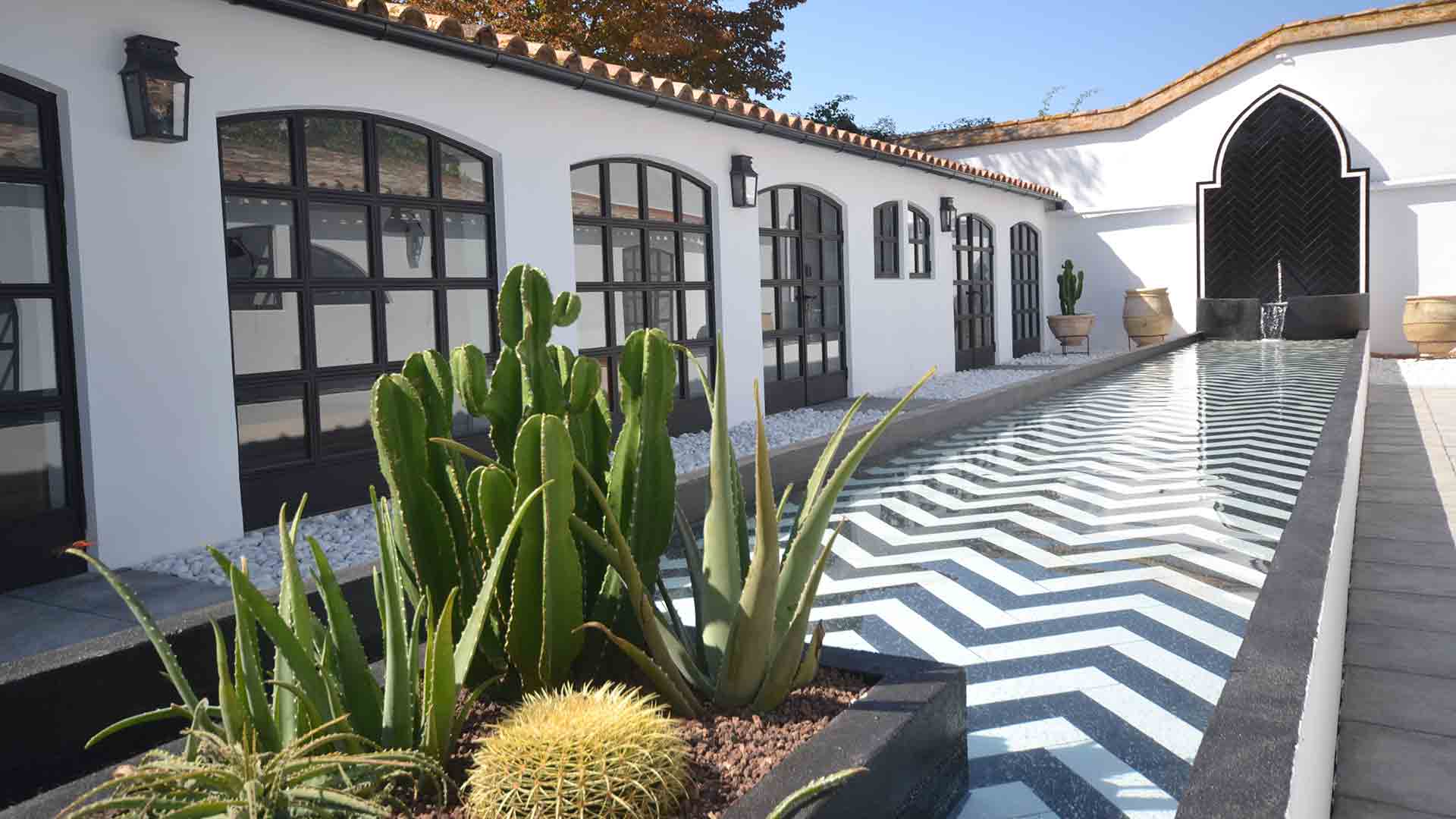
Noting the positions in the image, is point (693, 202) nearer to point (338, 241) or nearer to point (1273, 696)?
point (338, 241)

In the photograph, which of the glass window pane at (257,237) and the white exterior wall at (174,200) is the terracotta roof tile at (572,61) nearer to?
the white exterior wall at (174,200)

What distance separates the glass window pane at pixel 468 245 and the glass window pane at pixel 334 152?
0.64 m

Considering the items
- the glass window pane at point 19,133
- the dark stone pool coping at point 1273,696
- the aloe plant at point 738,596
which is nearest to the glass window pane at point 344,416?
the glass window pane at point 19,133

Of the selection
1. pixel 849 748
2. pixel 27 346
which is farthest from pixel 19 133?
pixel 849 748

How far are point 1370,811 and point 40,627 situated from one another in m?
4.03

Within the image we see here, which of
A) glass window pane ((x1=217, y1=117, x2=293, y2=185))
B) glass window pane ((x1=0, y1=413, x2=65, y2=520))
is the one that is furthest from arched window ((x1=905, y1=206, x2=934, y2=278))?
glass window pane ((x1=0, y1=413, x2=65, y2=520))

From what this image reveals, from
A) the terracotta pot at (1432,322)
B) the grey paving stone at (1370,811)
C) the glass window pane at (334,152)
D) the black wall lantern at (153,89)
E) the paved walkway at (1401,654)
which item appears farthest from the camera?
the terracotta pot at (1432,322)

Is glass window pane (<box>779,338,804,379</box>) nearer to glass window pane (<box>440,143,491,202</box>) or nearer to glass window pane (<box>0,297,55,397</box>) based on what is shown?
glass window pane (<box>440,143,491,202</box>)

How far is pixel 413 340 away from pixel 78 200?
1.95m

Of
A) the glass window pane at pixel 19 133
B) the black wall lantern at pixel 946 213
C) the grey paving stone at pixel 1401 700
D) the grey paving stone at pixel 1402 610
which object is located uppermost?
the black wall lantern at pixel 946 213

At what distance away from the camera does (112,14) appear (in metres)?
4.42

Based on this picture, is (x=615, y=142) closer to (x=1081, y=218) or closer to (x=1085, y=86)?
(x=1081, y=218)

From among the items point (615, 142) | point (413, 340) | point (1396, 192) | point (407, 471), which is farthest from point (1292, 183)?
point (407, 471)

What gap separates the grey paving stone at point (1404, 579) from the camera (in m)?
4.13
